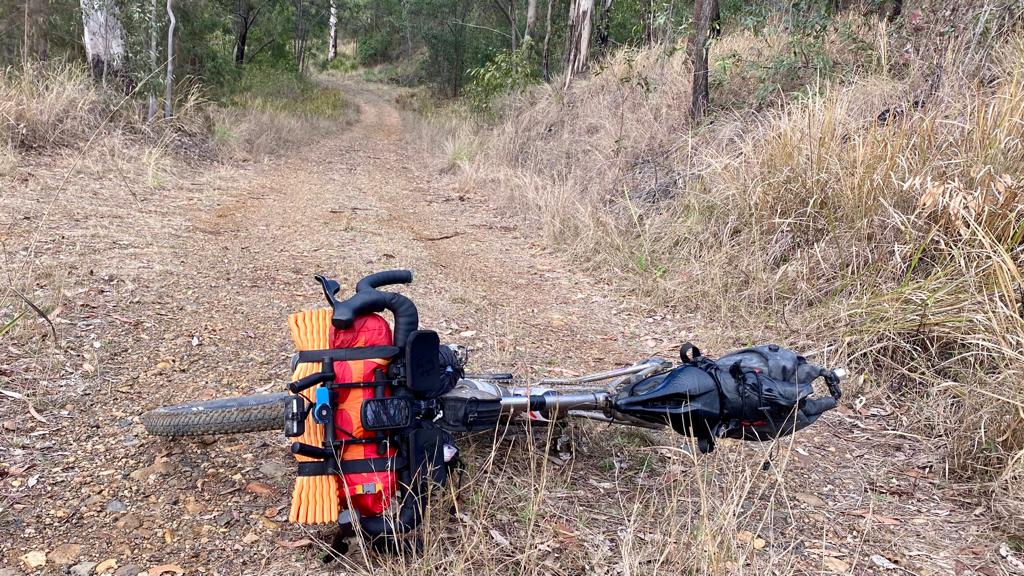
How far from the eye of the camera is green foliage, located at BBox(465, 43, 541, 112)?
11125mm

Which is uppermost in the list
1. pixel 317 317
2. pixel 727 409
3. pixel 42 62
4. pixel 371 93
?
pixel 371 93

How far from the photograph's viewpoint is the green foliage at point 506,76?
11125mm

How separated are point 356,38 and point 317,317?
37931 mm

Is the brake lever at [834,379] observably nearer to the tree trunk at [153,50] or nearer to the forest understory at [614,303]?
the forest understory at [614,303]

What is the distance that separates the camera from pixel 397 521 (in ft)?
5.83

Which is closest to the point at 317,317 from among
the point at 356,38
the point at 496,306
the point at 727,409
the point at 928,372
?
the point at 727,409

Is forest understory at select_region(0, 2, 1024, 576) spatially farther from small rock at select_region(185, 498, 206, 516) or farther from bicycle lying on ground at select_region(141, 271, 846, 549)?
bicycle lying on ground at select_region(141, 271, 846, 549)

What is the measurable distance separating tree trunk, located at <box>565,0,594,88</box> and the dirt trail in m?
4.94

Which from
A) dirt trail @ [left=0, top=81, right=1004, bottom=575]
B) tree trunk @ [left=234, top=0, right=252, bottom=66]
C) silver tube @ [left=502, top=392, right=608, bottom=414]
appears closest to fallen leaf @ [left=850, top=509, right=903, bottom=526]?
dirt trail @ [left=0, top=81, right=1004, bottom=575]

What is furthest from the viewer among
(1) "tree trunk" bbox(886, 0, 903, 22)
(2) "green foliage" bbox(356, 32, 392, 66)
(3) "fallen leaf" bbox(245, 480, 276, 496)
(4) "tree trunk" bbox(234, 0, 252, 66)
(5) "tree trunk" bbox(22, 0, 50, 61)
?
(2) "green foliage" bbox(356, 32, 392, 66)

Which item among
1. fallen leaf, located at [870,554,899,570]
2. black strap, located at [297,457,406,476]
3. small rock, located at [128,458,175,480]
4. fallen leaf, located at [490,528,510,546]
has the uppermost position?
black strap, located at [297,457,406,476]

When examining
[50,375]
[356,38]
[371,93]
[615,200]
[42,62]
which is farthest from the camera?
[356,38]

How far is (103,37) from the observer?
7.94 meters

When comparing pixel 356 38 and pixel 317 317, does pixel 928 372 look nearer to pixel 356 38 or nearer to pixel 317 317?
pixel 317 317
